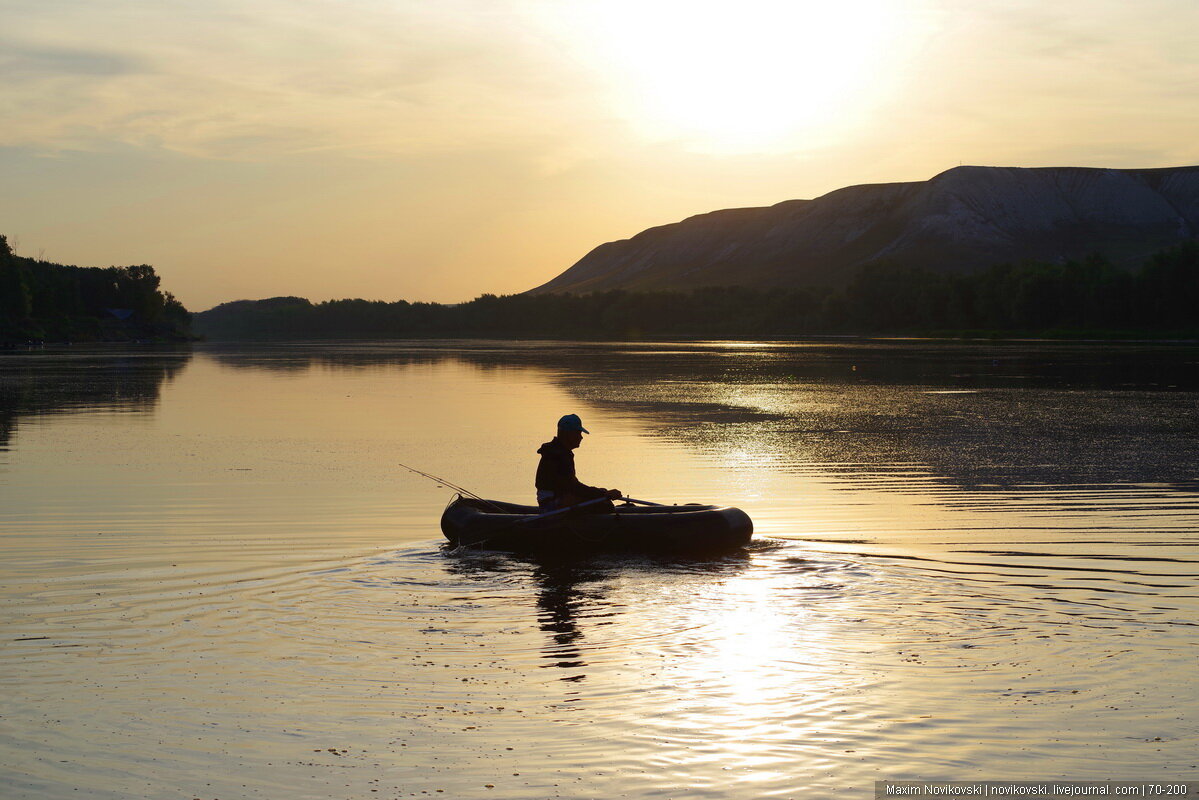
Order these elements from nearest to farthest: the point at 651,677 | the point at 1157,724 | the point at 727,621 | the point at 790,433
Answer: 1. the point at 1157,724
2. the point at 651,677
3. the point at 727,621
4. the point at 790,433

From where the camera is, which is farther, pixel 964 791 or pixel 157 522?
pixel 157 522

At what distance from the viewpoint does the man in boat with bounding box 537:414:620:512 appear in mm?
18427

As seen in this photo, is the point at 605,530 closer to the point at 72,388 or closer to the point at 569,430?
the point at 569,430

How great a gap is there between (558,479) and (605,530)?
1.25m

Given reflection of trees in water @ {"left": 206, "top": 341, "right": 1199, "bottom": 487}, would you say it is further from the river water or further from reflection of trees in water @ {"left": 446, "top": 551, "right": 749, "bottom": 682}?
reflection of trees in water @ {"left": 446, "top": 551, "right": 749, "bottom": 682}

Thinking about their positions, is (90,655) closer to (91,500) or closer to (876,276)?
(91,500)

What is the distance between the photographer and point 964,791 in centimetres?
848

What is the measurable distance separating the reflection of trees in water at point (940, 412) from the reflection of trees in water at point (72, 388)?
65.1ft

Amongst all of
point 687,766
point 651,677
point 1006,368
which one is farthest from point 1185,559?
point 1006,368

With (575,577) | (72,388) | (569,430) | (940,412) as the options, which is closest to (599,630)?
(575,577)

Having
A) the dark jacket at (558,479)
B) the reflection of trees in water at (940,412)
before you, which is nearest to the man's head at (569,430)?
the dark jacket at (558,479)

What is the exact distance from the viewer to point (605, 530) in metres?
17.9

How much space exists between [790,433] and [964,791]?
28.6 meters

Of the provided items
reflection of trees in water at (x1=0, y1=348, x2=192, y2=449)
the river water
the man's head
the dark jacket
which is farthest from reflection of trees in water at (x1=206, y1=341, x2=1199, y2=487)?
reflection of trees in water at (x1=0, y1=348, x2=192, y2=449)
